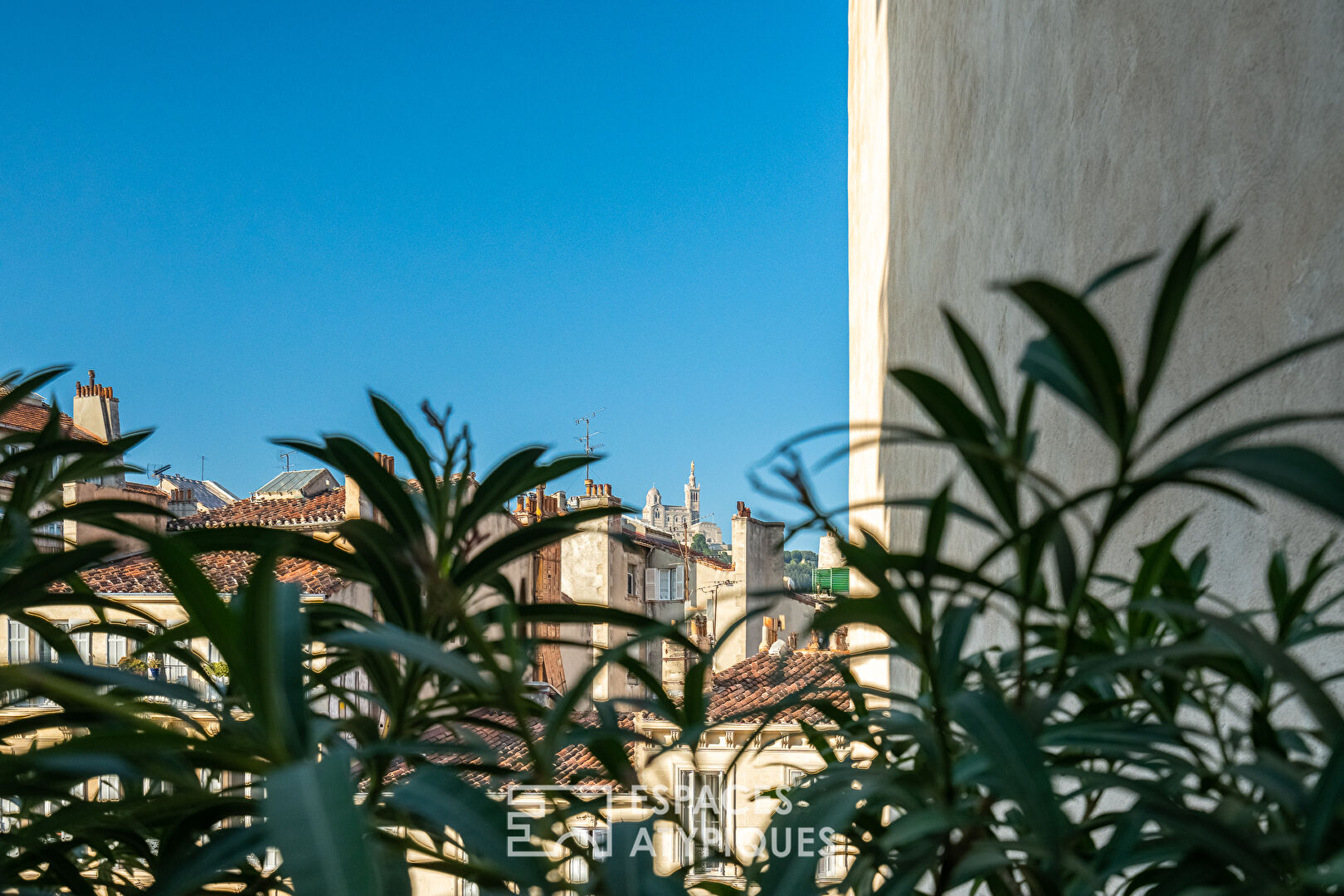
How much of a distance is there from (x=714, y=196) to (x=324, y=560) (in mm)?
39803

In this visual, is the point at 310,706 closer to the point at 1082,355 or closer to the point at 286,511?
the point at 1082,355

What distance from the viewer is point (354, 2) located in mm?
40094

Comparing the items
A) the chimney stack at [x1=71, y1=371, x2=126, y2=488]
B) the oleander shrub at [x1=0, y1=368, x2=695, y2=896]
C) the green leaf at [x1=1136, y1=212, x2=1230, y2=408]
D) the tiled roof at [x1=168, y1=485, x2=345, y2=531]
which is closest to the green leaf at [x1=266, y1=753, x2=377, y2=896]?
the oleander shrub at [x1=0, y1=368, x2=695, y2=896]

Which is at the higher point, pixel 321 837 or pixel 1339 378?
pixel 1339 378

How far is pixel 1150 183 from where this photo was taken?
4.73 ft

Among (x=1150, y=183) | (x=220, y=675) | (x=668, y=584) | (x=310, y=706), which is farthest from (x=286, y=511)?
(x=310, y=706)

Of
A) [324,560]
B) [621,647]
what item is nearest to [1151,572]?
[621,647]

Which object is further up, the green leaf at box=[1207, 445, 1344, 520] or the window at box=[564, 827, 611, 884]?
the green leaf at box=[1207, 445, 1344, 520]

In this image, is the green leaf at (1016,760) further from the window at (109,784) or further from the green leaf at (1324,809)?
the window at (109,784)

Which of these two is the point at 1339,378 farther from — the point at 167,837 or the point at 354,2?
the point at 354,2

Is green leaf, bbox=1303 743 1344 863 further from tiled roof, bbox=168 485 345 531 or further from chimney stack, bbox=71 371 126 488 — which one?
chimney stack, bbox=71 371 126 488

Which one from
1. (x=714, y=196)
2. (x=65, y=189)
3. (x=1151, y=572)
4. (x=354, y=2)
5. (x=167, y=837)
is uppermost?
(x=354, y=2)

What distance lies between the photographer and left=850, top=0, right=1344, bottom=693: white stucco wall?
106cm

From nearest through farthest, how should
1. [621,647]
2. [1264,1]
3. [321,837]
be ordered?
[321,837]
[621,647]
[1264,1]
